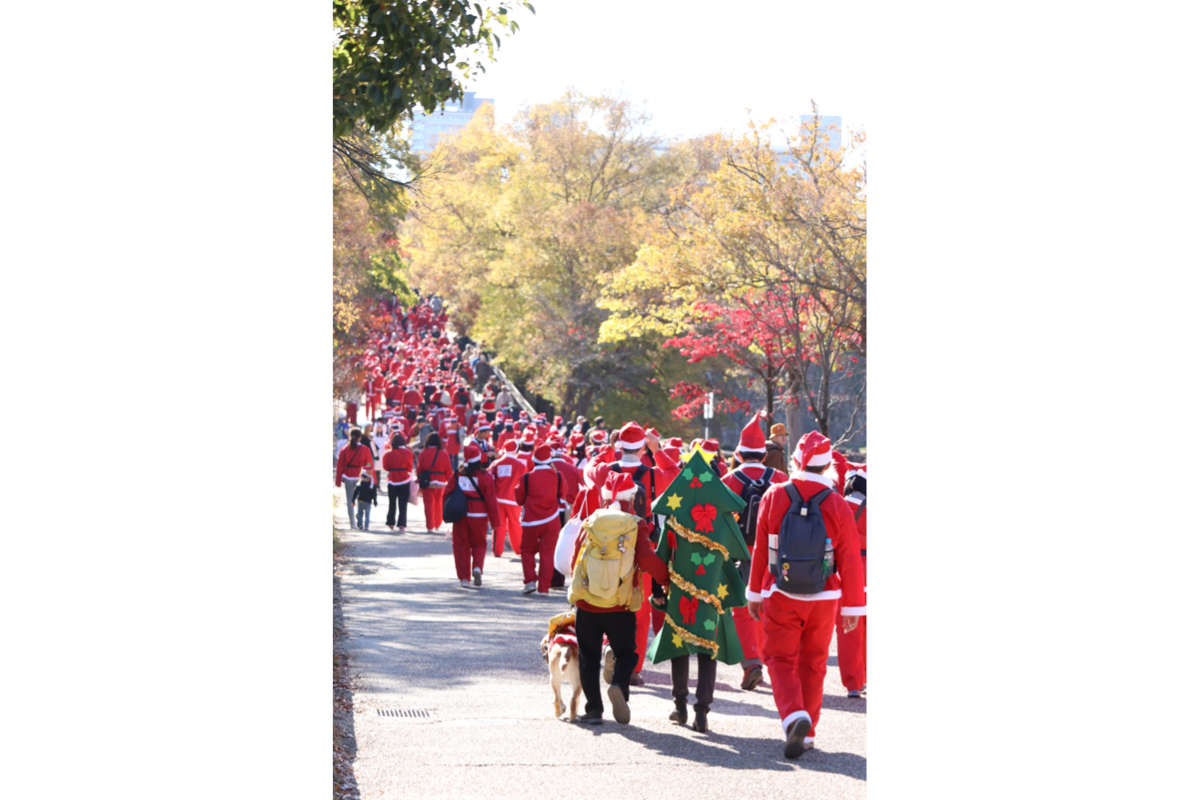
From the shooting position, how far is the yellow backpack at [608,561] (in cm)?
829

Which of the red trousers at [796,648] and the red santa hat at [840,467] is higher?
the red santa hat at [840,467]

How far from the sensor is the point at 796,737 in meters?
7.56

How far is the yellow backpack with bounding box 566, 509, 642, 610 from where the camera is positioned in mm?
8289

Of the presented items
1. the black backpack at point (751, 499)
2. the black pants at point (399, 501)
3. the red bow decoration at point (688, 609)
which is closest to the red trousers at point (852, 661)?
the black backpack at point (751, 499)

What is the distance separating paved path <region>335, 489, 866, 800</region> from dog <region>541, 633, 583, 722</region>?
0.13 m

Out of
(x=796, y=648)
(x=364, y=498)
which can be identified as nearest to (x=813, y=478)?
(x=796, y=648)

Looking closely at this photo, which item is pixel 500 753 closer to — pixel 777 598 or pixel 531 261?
pixel 777 598

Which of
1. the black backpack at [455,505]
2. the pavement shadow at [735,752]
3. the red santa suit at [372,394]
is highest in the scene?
the red santa suit at [372,394]

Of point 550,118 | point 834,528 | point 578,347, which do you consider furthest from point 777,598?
point 550,118

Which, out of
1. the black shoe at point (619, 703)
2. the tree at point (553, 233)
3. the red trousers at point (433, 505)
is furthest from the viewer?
the tree at point (553, 233)

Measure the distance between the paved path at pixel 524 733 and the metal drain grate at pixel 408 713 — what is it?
0.02 meters

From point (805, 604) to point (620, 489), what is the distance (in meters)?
1.46

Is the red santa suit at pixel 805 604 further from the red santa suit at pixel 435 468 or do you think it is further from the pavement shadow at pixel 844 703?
the red santa suit at pixel 435 468
